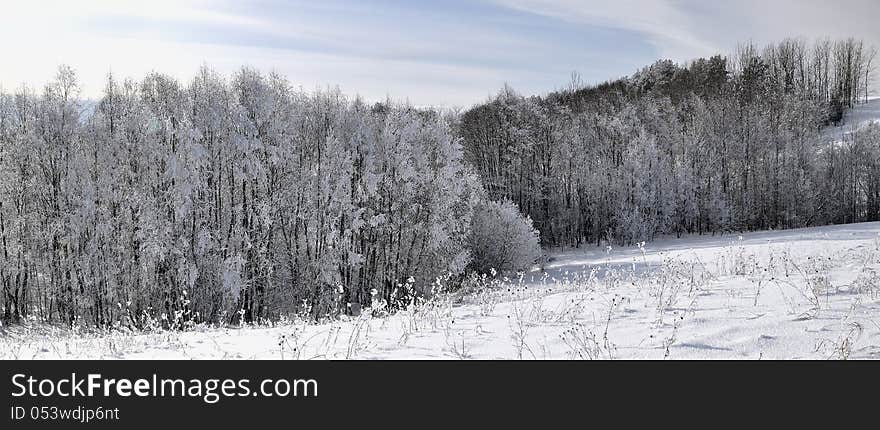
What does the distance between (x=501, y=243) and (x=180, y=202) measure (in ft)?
56.5

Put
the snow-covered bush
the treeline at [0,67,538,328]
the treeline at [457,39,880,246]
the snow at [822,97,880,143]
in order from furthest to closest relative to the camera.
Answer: the snow at [822,97,880,143], the treeline at [457,39,880,246], the snow-covered bush, the treeline at [0,67,538,328]

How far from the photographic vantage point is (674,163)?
46469 mm

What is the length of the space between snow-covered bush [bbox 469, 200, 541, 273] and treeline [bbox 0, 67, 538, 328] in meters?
5.65

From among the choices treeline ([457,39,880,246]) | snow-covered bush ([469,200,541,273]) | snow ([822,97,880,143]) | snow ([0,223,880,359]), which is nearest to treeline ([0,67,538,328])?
snow-covered bush ([469,200,541,273])

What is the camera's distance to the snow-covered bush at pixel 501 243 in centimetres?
3288

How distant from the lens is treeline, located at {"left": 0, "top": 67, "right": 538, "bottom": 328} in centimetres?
2384

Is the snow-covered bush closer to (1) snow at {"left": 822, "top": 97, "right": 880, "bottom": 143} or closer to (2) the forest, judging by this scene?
(2) the forest

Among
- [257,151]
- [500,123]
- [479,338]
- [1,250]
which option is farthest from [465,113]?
[479,338]

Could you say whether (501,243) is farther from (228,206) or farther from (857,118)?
(857,118)

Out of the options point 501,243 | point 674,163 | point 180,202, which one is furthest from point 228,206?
point 674,163

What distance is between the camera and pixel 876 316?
6520mm

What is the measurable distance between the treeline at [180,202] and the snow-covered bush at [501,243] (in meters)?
5.65

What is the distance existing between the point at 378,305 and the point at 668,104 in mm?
50577

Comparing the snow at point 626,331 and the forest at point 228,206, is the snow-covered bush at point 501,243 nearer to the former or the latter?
the forest at point 228,206
